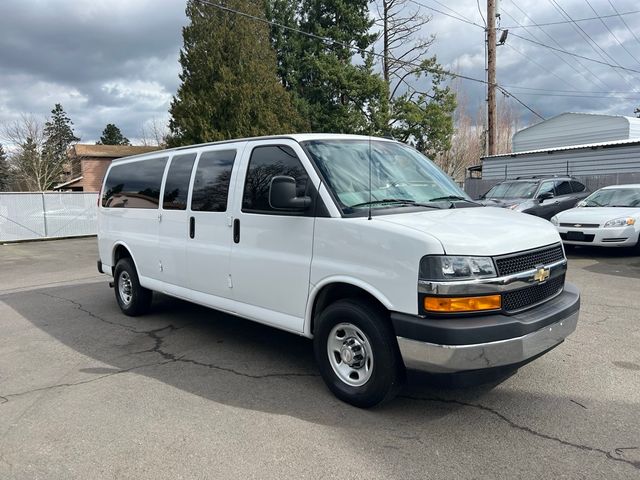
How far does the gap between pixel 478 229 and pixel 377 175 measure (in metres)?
1.11

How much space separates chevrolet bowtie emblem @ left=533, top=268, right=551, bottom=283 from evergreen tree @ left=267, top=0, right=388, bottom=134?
21.9 meters

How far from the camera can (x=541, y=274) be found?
3.63 m


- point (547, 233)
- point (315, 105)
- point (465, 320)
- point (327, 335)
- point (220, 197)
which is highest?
point (315, 105)

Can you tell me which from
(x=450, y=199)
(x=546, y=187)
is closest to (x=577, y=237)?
(x=546, y=187)

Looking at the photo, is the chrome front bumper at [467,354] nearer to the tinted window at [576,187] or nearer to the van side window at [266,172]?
the van side window at [266,172]

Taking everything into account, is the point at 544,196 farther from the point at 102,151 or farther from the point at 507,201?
the point at 102,151

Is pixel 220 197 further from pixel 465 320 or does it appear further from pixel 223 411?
pixel 465 320

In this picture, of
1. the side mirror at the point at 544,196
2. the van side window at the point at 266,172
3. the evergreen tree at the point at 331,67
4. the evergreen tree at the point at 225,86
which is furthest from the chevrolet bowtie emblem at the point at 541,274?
the evergreen tree at the point at 331,67

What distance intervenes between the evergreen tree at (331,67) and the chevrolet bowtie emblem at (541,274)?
21869 millimetres

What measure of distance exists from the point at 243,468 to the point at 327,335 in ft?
3.94

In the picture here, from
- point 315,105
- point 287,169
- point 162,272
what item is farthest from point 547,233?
point 315,105

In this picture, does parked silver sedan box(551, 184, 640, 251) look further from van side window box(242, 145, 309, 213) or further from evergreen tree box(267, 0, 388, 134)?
evergreen tree box(267, 0, 388, 134)

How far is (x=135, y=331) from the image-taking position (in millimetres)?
6102

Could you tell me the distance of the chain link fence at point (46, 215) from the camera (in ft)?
61.5
